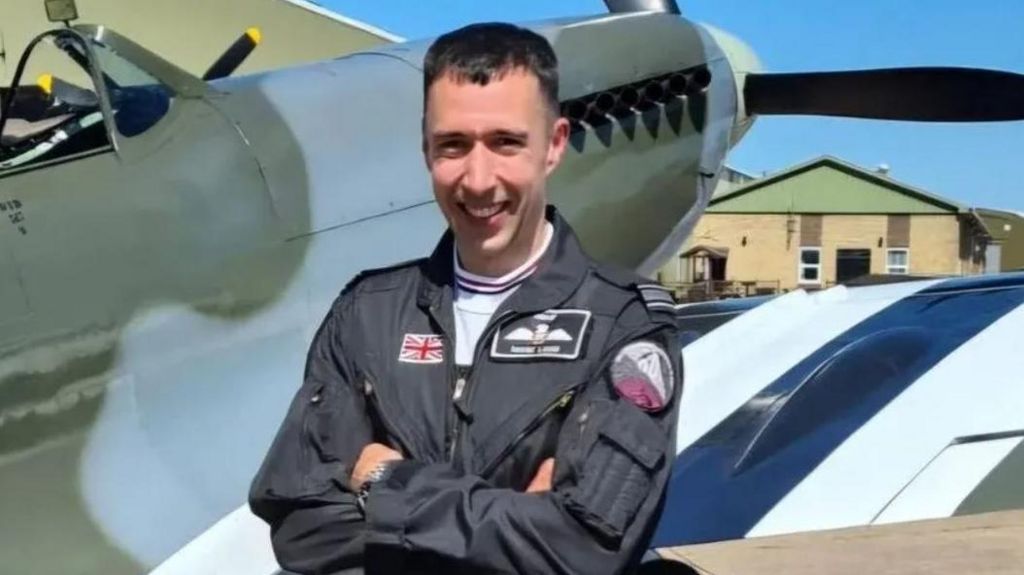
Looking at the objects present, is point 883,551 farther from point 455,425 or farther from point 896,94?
point 896,94

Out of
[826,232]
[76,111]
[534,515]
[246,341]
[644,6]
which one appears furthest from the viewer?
[826,232]

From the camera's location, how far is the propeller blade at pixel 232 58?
21.2ft

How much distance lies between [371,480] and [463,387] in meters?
0.17

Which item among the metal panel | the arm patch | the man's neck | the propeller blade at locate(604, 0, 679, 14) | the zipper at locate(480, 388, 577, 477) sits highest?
the propeller blade at locate(604, 0, 679, 14)

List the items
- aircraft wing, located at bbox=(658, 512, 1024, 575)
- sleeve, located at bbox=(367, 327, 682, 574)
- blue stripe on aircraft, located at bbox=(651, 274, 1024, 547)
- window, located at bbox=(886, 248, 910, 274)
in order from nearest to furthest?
sleeve, located at bbox=(367, 327, 682, 574) < aircraft wing, located at bbox=(658, 512, 1024, 575) < blue stripe on aircraft, located at bbox=(651, 274, 1024, 547) < window, located at bbox=(886, 248, 910, 274)

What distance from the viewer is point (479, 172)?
1.73 meters

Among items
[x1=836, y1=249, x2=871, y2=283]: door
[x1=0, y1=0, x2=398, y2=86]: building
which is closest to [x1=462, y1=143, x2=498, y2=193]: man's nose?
[x1=0, y1=0, x2=398, y2=86]: building

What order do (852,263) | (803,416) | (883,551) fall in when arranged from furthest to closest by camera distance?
(852,263), (803,416), (883,551)

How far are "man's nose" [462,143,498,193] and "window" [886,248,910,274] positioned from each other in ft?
152

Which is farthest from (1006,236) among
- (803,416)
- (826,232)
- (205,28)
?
(803,416)

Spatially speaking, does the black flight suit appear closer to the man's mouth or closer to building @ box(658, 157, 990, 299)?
the man's mouth

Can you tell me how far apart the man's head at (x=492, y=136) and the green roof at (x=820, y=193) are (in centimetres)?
4775

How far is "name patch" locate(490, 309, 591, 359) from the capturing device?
68.0 inches

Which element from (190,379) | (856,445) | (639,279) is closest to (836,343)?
(856,445)
